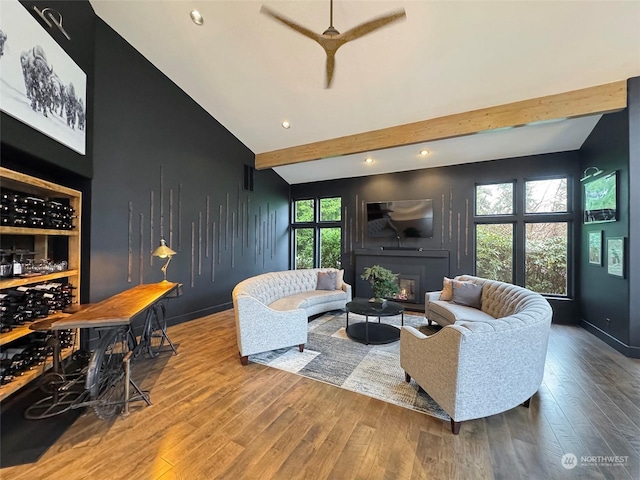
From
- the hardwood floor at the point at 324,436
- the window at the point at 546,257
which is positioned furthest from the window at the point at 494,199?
the hardwood floor at the point at 324,436

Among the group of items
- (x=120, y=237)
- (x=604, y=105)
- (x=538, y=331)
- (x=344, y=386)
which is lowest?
(x=344, y=386)

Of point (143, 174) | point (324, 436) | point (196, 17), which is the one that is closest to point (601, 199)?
point (324, 436)

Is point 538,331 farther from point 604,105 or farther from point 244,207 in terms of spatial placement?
point 244,207

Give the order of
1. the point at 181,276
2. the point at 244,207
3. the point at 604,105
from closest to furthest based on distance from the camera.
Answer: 1. the point at 604,105
2. the point at 181,276
3. the point at 244,207

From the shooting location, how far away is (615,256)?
12.0ft

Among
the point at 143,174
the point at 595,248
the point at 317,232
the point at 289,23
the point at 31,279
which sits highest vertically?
the point at 289,23

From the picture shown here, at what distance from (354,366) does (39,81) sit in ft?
13.9

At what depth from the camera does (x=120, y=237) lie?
144 inches

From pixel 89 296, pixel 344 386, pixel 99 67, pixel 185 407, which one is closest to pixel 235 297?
pixel 185 407

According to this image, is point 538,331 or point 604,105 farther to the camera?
point 604,105

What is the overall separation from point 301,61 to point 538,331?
4.12m

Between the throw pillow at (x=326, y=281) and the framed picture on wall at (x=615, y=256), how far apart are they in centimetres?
425

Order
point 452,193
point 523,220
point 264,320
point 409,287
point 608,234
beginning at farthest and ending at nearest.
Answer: point 409,287 < point 452,193 < point 523,220 < point 608,234 < point 264,320

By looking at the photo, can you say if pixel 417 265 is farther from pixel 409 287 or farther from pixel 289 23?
pixel 289 23
